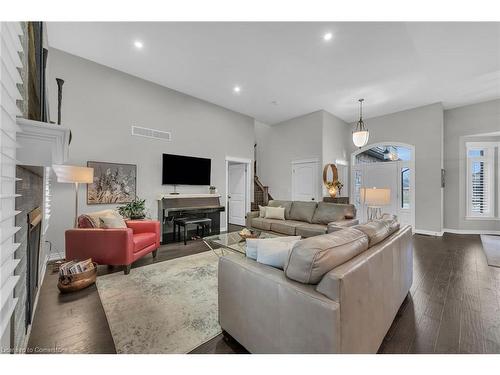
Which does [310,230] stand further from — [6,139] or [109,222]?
[6,139]

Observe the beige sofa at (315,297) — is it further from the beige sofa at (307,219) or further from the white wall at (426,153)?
the white wall at (426,153)

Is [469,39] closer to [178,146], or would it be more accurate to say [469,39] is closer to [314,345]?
[314,345]

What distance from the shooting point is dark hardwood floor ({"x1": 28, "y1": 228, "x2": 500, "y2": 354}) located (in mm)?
1539

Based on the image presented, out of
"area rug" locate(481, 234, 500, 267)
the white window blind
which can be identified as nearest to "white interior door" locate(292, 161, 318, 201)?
"area rug" locate(481, 234, 500, 267)

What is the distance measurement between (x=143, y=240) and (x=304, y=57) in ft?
12.6

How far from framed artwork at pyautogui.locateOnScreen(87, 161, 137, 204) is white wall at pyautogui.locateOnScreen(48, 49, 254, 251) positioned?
10 cm

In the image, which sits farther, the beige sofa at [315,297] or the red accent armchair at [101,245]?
the red accent armchair at [101,245]

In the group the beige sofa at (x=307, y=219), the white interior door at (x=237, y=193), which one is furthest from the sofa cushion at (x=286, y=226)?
the white interior door at (x=237, y=193)

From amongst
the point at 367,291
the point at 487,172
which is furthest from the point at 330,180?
the point at 367,291

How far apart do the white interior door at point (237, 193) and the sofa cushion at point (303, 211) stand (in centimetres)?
216

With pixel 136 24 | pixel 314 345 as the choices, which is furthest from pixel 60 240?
pixel 314 345

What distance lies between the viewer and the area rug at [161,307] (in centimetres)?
159

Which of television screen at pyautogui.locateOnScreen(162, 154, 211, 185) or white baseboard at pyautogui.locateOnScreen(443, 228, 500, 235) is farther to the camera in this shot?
white baseboard at pyautogui.locateOnScreen(443, 228, 500, 235)

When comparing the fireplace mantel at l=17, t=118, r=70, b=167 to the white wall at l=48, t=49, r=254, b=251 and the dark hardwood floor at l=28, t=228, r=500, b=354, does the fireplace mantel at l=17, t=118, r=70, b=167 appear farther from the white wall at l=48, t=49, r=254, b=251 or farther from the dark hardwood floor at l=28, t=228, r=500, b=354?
the white wall at l=48, t=49, r=254, b=251
